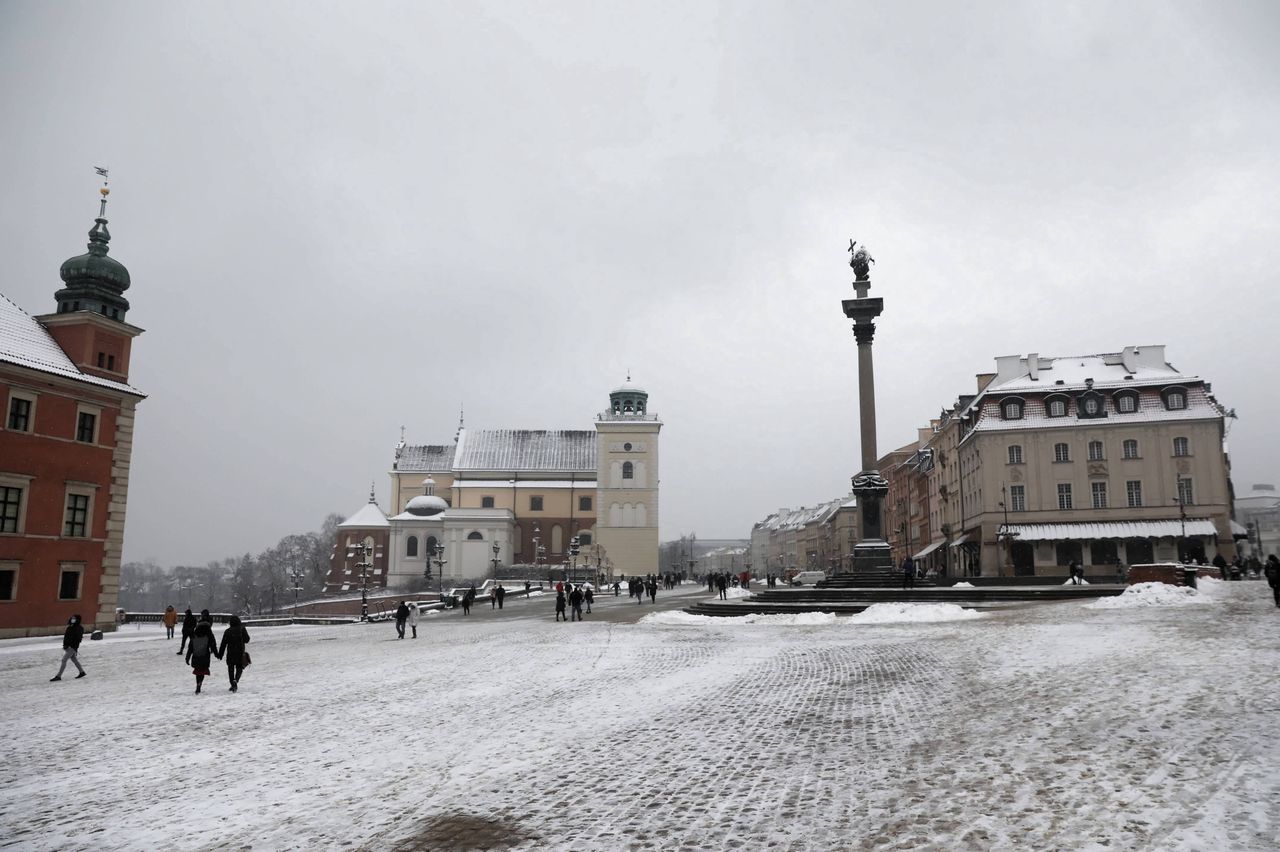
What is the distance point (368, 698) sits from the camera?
1404 cm

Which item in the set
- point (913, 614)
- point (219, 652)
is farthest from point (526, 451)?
point (219, 652)

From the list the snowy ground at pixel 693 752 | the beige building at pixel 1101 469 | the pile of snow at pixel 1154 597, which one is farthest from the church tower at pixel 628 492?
the snowy ground at pixel 693 752

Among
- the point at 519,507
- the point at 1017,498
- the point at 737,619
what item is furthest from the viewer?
the point at 519,507

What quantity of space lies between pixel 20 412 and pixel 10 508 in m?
3.54

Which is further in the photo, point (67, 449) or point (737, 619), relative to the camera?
point (67, 449)

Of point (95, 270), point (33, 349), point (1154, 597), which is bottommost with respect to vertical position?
point (1154, 597)

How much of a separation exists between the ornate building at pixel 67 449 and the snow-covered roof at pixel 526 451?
59359 millimetres

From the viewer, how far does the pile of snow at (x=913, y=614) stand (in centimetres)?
2555

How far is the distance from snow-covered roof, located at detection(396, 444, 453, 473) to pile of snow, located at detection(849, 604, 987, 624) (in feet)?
250

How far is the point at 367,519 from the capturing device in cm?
8819

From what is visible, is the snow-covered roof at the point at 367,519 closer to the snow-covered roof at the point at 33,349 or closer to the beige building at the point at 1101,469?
the snow-covered roof at the point at 33,349

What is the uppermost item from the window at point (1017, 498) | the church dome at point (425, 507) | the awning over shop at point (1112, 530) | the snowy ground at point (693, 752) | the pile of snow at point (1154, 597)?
the church dome at point (425, 507)

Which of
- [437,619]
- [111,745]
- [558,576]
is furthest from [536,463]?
[111,745]

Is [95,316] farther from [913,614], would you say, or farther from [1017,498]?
[1017,498]
